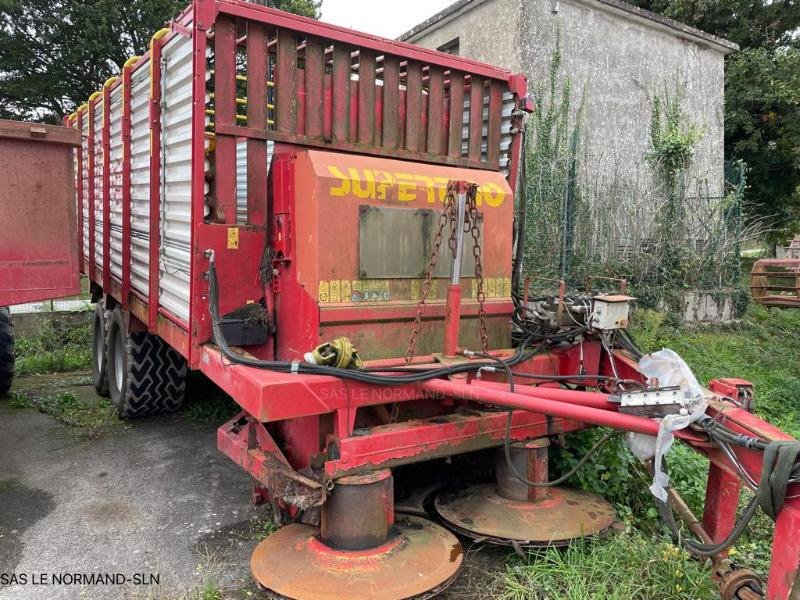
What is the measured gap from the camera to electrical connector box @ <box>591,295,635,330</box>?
345cm

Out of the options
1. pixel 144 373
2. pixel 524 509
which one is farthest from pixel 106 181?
pixel 524 509

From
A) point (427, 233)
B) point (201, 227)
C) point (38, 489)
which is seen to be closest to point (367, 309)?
point (427, 233)

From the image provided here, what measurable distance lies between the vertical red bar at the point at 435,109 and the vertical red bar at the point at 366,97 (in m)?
0.41

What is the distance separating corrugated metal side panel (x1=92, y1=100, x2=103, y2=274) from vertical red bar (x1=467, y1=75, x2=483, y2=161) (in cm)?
355

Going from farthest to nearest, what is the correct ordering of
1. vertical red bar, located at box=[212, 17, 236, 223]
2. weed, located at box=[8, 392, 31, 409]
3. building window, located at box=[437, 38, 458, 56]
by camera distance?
building window, located at box=[437, 38, 458, 56]
weed, located at box=[8, 392, 31, 409]
vertical red bar, located at box=[212, 17, 236, 223]

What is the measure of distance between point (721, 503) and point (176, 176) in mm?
3258

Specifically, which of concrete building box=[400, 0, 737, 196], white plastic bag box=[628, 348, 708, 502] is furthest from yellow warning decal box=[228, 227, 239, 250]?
concrete building box=[400, 0, 737, 196]

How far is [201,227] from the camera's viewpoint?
3.21 metres

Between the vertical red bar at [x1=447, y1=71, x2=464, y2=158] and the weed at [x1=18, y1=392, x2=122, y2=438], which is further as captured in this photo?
the weed at [x1=18, y1=392, x2=122, y2=438]

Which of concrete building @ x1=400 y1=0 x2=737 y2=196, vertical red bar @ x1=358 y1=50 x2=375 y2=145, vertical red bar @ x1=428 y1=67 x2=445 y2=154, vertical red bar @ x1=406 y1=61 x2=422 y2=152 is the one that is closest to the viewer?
vertical red bar @ x1=358 y1=50 x2=375 y2=145

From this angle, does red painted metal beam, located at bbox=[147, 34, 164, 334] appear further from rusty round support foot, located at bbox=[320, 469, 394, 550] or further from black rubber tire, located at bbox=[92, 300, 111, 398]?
black rubber tire, located at bbox=[92, 300, 111, 398]

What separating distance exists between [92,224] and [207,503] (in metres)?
3.64

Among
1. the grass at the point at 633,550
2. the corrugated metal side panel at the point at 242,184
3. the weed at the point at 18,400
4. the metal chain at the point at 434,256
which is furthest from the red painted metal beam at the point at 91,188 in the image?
the grass at the point at 633,550

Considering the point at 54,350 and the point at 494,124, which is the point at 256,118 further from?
the point at 54,350
